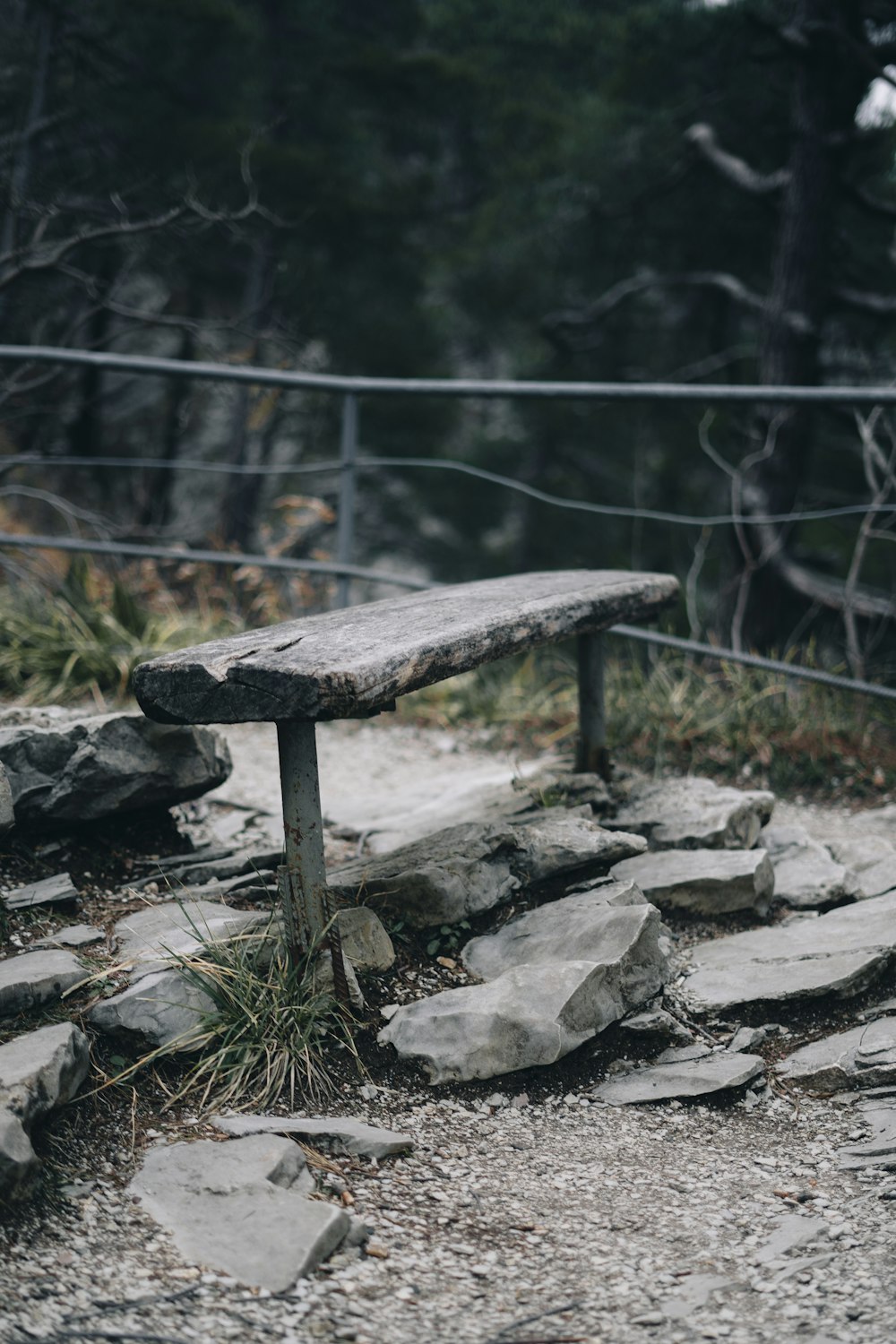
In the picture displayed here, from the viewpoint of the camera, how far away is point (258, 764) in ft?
14.2

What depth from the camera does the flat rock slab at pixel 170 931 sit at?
2.38m

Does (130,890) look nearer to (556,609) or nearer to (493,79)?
(556,609)

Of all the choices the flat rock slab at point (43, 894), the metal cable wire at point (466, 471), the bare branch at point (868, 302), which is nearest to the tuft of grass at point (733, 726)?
the metal cable wire at point (466, 471)

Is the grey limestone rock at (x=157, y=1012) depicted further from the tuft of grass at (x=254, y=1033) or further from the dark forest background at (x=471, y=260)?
the dark forest background at (x=471, y=260)

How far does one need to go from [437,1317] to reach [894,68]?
7.41 metres

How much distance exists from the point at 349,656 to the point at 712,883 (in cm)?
134

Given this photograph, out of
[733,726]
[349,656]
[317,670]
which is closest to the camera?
[317,670]

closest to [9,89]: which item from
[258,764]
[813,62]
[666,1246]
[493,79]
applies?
[493,79]

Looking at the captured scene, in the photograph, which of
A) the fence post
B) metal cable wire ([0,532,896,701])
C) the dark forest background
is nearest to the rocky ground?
metal cable wire ([0,532,896,701])

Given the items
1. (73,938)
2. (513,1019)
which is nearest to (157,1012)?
(73,938)

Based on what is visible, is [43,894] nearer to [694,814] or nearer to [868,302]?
[694,814]

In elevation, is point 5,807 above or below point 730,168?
below

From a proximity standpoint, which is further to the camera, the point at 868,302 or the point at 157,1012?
the point at 868,302

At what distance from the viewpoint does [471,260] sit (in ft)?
34.7
